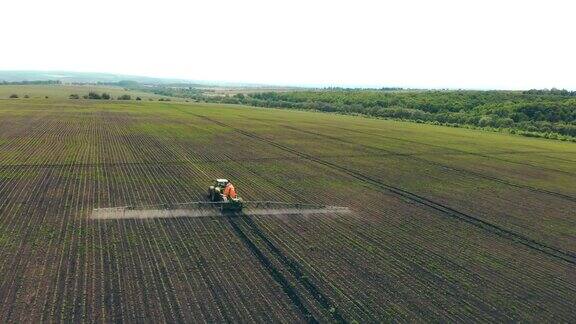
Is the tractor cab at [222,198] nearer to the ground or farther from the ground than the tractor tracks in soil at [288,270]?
farther from the ground

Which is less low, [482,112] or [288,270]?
[288,270]

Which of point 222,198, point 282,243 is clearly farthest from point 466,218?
point 222,198

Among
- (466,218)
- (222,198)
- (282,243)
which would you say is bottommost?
(466,218)

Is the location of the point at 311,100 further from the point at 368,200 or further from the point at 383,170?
the point at 368,200

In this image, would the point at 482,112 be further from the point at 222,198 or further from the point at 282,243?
the point at 282,243

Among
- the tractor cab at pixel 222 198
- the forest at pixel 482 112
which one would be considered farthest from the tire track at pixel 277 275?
the forest at pixel 482 112

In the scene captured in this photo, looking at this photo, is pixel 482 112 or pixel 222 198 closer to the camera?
pixel 222 198

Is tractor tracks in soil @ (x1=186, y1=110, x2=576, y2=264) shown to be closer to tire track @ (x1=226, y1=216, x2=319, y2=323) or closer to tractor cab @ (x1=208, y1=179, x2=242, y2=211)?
tractor cab @ (x1=208, y1=179, x2=242, y2=211)

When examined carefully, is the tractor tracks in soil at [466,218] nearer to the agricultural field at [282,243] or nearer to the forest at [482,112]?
the agricultural field at [282,243]

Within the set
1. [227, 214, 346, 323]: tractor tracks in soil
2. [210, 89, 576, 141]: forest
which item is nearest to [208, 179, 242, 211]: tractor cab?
[227, 214, 346, 323]: tractor tracks in soil
